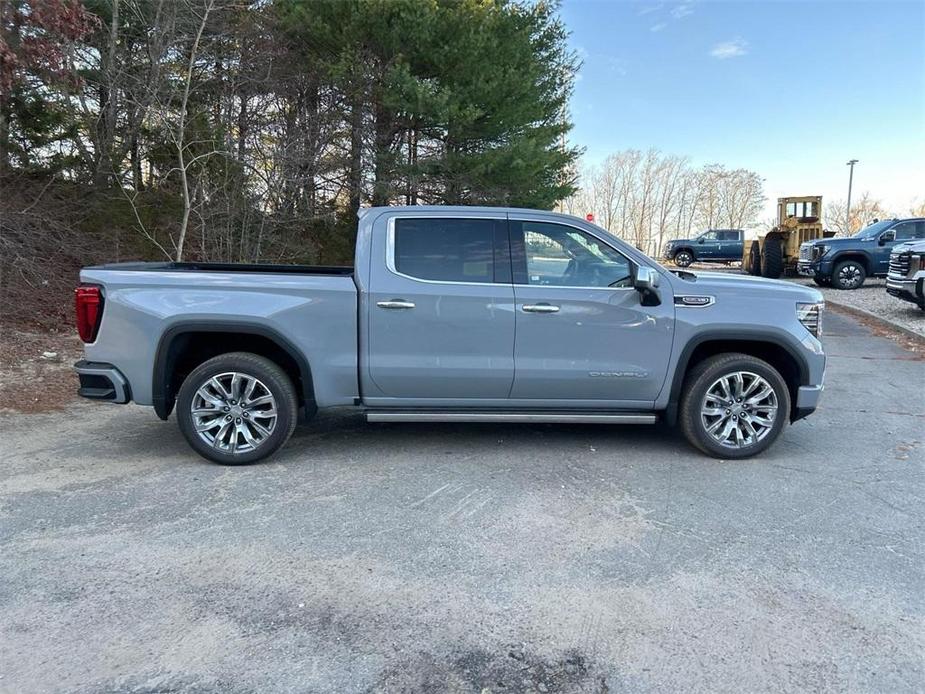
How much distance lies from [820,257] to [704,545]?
18.7 meters

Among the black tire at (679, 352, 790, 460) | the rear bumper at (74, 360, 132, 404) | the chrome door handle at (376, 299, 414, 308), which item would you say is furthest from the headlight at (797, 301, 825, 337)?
the rear bumper at (74, 360, 132, 404)

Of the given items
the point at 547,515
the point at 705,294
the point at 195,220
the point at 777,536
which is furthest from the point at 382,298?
the point at 195,220

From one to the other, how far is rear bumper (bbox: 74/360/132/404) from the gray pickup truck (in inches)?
0.4

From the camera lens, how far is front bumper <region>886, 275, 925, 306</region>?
38.9ft

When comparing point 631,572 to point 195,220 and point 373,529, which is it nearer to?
point 373,529

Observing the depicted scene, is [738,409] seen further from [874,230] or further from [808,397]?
[874,230]

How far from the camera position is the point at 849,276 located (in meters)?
18.9

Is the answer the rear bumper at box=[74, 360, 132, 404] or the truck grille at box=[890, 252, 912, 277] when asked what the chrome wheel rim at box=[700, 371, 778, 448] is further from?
the truck grille at box=[890, 252, 912, 277]

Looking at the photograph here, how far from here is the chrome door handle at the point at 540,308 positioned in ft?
14.8

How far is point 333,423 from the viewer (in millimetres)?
5688

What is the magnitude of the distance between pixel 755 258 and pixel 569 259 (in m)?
22.6

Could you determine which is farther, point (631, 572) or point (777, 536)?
point (777, 536)

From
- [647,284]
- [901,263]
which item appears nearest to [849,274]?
[901,263]

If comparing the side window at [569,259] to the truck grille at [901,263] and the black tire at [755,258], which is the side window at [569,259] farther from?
the black tire at [755,258]
